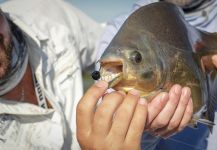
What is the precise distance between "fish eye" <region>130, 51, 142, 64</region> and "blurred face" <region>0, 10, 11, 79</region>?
1425 mm

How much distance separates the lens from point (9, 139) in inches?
94.8

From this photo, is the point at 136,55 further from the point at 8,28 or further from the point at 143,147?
the point at 8,28

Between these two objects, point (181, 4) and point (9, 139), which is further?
point (9, 139)

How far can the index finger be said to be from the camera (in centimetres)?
116

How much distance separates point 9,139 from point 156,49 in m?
1.46

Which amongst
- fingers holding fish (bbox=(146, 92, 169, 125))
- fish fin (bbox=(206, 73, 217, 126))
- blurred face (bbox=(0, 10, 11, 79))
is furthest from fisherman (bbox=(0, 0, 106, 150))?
fingers holding fish (bbox=(146, 92, 169, 125))

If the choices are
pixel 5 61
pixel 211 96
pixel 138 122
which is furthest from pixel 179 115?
pixel 5 61

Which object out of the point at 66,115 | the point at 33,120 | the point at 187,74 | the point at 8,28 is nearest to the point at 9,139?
the point at 33,120

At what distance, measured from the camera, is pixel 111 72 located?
3.62 ft

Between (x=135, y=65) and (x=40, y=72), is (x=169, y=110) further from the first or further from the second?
(x=40, y=72)

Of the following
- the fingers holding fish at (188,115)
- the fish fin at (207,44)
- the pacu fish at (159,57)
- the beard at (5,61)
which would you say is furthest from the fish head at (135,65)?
the beard at (5,61)

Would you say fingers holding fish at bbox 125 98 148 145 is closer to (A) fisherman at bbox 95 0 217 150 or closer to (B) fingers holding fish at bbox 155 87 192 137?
(B) fingers holding fish at bbox 155 87 192 137

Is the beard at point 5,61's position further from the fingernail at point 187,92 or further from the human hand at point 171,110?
the fingernail at point 187,92

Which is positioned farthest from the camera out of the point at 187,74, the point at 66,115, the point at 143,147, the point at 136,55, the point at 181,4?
the point at 66,115
